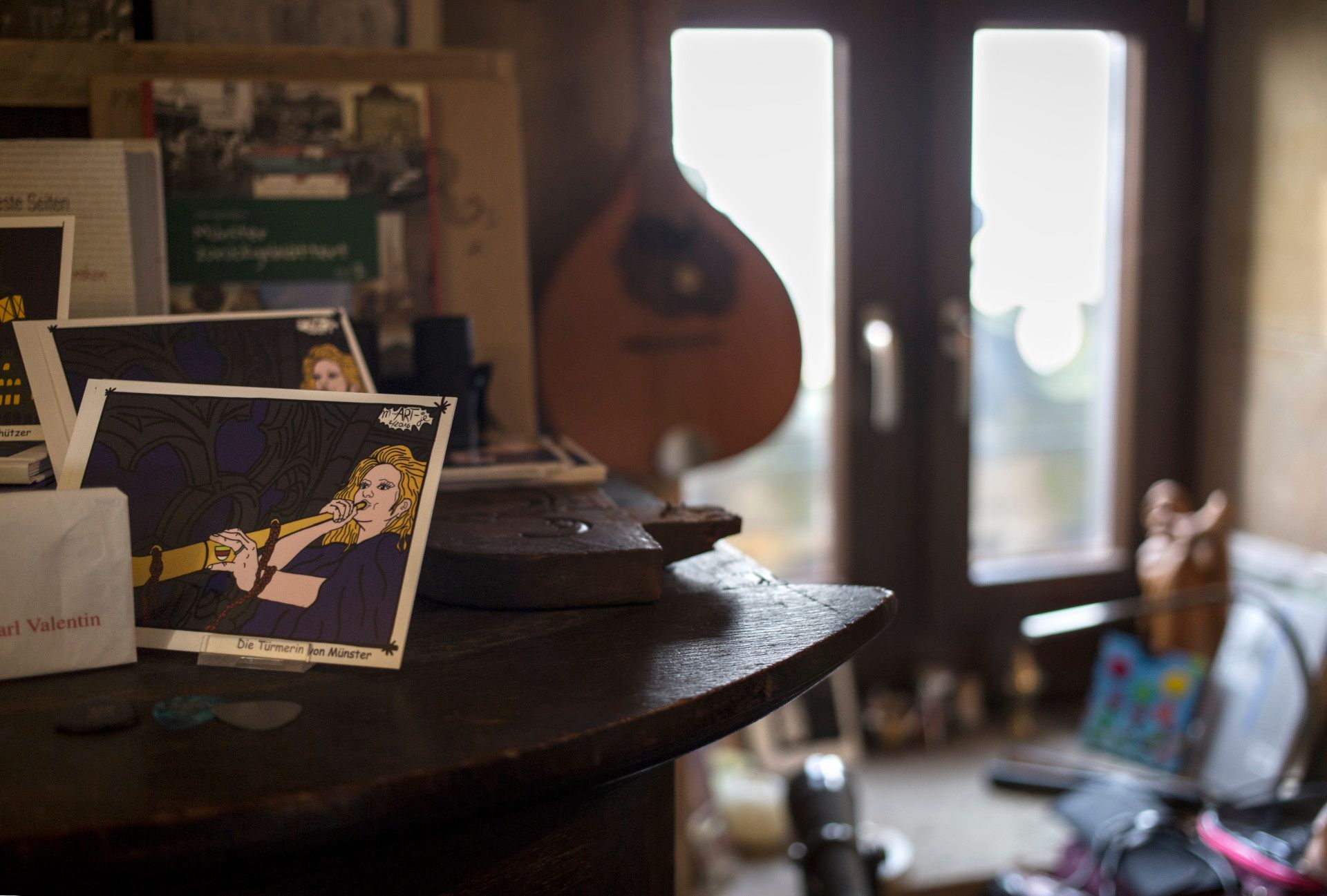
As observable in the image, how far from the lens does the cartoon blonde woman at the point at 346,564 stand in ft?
2.02

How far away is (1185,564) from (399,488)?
1455mm

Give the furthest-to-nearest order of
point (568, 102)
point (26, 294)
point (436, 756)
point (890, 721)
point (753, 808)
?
1. point (890, 721)
2. point (753, 808)
3. point (568, 102)
4. point (26, 294)
5. point (436, 756)

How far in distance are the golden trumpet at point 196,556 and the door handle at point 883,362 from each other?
1.29 m

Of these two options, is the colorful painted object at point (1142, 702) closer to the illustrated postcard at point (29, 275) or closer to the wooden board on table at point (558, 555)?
the wooden board on table at point (558, 555)

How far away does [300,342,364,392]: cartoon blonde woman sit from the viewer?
0.83 metres

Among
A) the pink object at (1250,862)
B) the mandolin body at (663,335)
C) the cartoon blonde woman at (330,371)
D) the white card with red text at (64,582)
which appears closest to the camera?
the white card with red text at (64,582)

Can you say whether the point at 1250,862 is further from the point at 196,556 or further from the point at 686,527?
the point at 196,556

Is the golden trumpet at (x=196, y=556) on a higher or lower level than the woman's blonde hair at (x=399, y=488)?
lower

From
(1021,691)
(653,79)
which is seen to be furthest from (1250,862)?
(653,79)

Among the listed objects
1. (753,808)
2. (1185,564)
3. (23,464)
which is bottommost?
(753,808)

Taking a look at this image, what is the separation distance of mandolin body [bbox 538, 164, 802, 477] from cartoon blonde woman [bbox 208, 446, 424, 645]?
2.53 ft

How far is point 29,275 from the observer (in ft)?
2.48

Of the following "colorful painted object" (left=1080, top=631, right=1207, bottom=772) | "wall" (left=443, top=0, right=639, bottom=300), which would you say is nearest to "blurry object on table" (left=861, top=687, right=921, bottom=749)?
"colorful painted object" (left=1080, top=631, right=1207, bottom=772)

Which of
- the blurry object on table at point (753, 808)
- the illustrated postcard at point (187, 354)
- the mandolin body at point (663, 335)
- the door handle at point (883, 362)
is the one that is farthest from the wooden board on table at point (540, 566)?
the door handle at point (883, 362)
